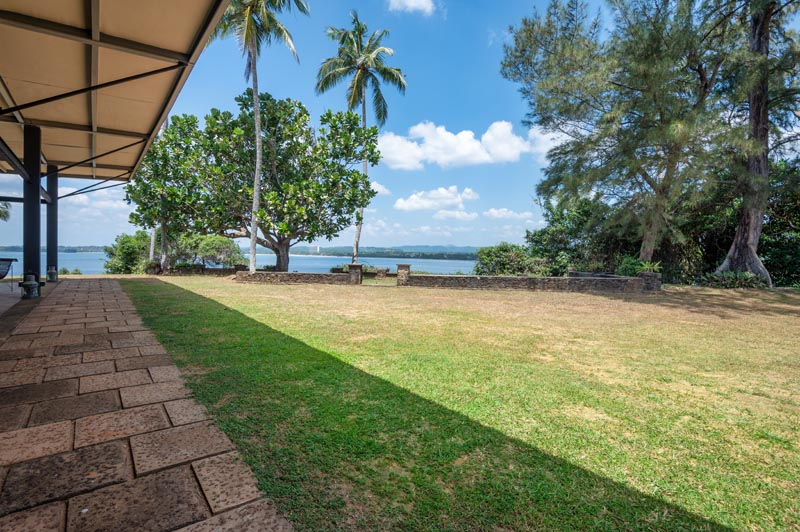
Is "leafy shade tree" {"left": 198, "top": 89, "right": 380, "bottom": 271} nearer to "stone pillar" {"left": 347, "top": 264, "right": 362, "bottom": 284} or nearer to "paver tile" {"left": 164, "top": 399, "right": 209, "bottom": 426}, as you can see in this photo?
"stone pillar" {"left": 347, "top": 264, "right": 362, "bottom": 284}

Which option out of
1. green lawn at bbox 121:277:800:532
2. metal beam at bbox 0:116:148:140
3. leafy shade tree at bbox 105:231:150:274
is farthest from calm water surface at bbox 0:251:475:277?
green lawn at bbox 121:277:800:532

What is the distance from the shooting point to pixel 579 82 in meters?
10.5

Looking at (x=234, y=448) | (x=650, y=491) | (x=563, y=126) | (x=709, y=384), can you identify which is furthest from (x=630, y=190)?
(x=234, y=448)

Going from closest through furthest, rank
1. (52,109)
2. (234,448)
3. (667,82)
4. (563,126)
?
(234,448)
(52,109)
(667,82)
(563,126)

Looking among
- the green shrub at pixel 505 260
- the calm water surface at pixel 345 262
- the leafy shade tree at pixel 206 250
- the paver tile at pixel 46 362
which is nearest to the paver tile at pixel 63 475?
the paver tile at pixel 46 362

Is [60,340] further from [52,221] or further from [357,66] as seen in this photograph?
[357,66]

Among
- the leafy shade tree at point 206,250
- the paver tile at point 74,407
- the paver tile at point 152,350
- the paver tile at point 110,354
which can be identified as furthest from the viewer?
the leafy shade tree at point 206,250

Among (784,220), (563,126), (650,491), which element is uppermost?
(563,126)

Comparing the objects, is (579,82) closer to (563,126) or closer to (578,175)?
(563,126)

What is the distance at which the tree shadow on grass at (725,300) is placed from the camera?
7.84m

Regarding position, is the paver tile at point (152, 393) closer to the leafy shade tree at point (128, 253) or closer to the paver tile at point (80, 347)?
the paver tile at point (80, 347)

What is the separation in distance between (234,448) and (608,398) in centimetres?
291

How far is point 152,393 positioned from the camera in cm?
256

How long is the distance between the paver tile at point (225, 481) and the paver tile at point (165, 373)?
1416 millimetres
